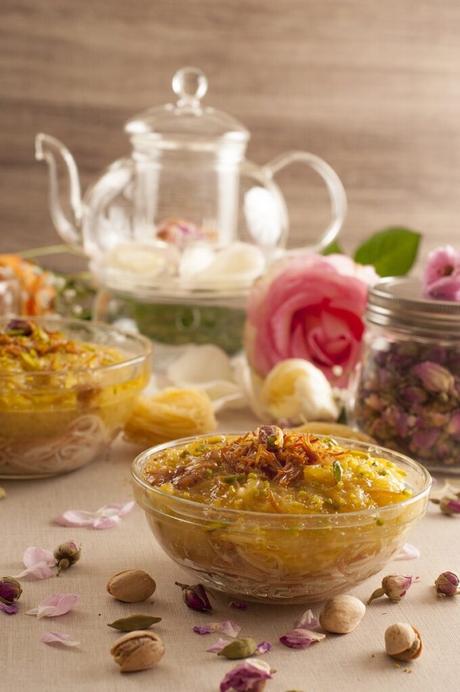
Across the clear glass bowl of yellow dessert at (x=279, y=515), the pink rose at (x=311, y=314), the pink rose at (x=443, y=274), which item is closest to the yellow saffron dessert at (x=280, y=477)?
the clear glass bowl of yellow dessert at (x=279, y=515)

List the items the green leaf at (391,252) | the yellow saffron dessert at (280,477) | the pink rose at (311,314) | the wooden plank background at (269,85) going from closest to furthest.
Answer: the yellow saffron dessert at (280,477) → the pink rose at (311,314) → the green leaf at (391,252) → the wooden plank background at (269,85)

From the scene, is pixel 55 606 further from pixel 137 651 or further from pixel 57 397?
pixel 57 397

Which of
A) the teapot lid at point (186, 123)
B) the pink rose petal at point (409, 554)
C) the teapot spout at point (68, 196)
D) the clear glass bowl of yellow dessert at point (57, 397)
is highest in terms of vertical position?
the teapot lid at point (186, 123)

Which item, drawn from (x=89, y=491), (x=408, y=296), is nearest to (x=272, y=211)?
(x=408, y=296)

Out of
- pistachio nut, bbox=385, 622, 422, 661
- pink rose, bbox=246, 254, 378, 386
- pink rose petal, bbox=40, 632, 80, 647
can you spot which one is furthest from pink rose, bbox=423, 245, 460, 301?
pink rose petal, bbox=40, 632, 80, 647

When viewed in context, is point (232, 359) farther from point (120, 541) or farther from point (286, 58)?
point (286, 58)

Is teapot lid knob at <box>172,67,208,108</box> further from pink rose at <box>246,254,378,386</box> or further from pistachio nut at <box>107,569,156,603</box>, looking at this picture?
pistachio nut at <box>107,569,156,603</box>

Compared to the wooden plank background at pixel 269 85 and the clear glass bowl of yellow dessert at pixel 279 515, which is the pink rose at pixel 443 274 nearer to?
the clear glass bowl of yellow dessert at pixel 279 515
